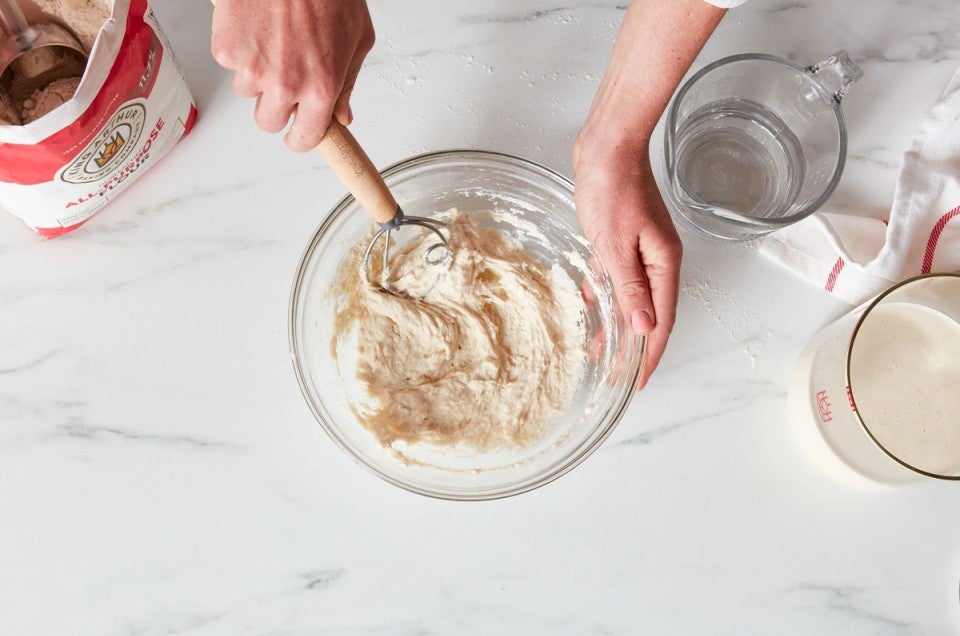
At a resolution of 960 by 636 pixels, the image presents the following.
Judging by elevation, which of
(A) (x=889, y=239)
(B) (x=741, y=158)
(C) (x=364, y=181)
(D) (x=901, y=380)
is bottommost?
(D) (x=901, y=380)

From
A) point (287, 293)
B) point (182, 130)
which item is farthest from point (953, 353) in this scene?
point (182, 130)

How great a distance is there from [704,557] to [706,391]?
26cm

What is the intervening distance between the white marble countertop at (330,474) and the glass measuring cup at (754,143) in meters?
0.09

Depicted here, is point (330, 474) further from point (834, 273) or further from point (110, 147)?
point (834, 273)

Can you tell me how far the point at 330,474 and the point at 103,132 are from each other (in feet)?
1.91

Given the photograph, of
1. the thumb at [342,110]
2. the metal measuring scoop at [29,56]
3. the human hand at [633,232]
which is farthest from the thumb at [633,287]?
the metal measuring scoop at [29,56]

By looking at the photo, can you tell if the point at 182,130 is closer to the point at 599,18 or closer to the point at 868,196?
the point at 599,18

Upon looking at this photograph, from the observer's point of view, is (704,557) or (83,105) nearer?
(83,105)

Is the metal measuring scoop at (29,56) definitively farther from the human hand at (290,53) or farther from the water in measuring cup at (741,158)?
the water in measuring cup at (741,158)

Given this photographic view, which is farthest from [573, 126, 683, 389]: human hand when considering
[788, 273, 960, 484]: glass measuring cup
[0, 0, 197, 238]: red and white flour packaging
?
[0, 0, 197, 238]: red and white flour packaging

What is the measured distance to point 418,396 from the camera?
43.3 inches

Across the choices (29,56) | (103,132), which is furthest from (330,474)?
(29,56)

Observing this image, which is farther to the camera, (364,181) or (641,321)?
(641,321)

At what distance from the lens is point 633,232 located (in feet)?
3.30
